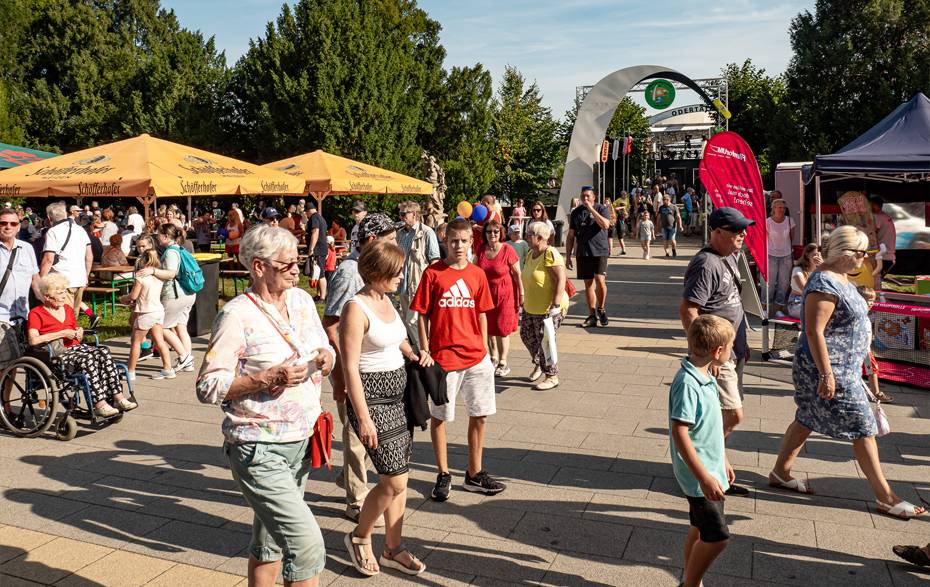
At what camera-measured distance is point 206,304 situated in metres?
10.3

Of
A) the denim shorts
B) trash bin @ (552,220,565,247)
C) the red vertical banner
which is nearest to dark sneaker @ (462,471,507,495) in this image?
the denim shorts

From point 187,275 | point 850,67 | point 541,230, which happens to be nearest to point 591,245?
point 541,230

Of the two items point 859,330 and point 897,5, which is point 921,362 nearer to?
point 859,330

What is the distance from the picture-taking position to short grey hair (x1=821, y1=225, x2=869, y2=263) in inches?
163

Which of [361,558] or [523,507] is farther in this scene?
[523,507]

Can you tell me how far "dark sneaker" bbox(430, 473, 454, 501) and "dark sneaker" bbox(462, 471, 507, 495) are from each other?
0.63ft

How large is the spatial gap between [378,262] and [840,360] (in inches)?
110

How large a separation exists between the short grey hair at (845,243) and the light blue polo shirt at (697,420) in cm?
160

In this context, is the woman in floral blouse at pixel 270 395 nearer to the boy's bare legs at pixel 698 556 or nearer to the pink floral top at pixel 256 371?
the pink floral top at pixel 256 371

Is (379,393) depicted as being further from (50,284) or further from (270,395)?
(50,284)

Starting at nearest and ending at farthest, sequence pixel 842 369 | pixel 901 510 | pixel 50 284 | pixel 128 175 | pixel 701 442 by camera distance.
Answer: pixel 701 442 < pixel 901 510 < pixel 842 369 < pixel 50 284 < pixel 128 175

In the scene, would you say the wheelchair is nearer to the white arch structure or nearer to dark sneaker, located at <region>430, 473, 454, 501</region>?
dark sneaker, located at <region>430, 473, 454, 501</region>

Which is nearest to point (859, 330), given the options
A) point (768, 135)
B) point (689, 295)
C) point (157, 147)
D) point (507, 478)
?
point (689, 295)

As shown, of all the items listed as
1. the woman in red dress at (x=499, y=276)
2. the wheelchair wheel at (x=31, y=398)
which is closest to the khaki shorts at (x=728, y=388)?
the woman in red dress at (x=499, y=276)
